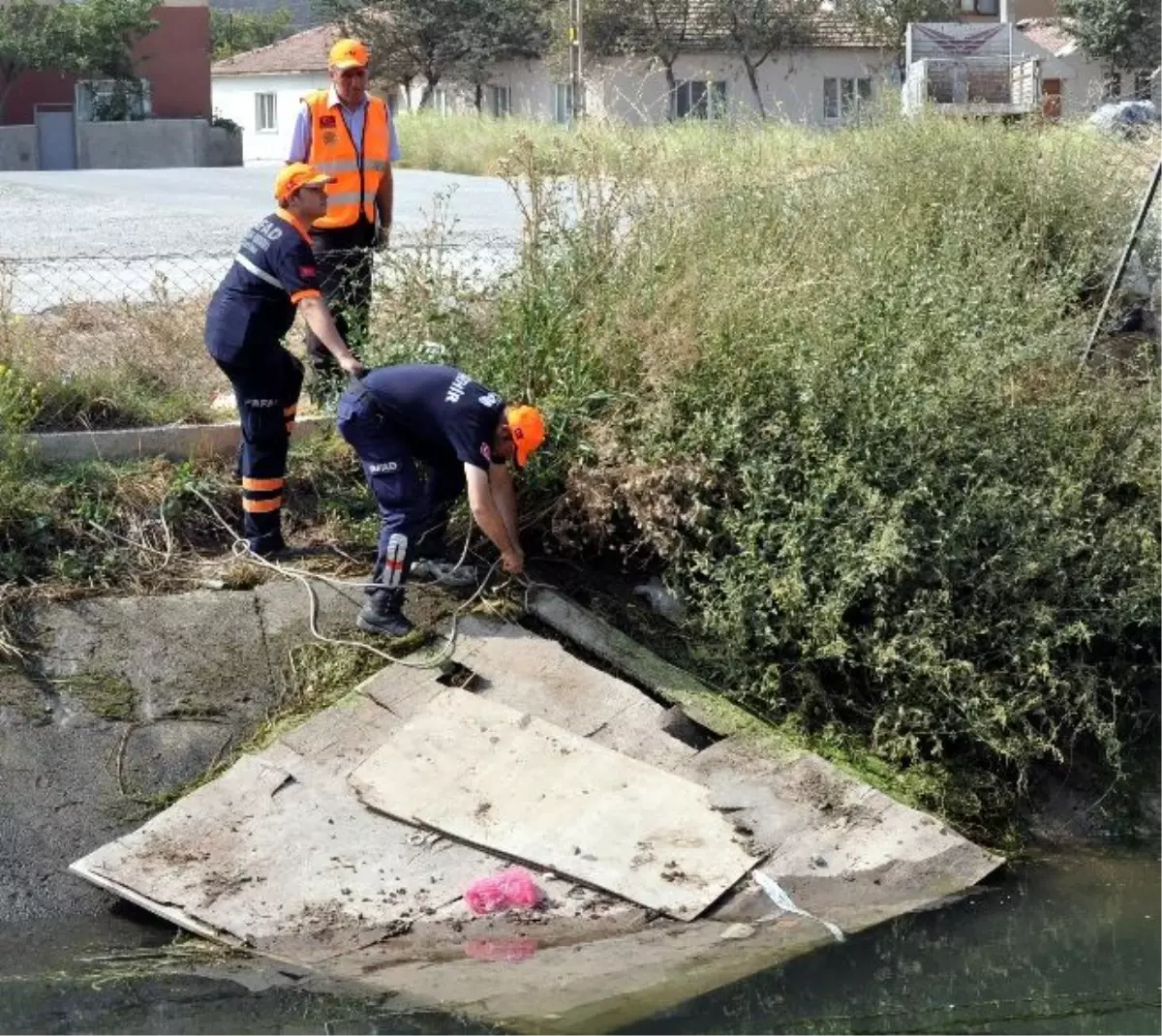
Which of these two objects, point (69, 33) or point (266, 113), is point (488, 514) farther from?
point (266, 113)

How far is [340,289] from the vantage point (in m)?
8.47

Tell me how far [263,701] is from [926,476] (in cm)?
284

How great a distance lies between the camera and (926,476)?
7879 mm

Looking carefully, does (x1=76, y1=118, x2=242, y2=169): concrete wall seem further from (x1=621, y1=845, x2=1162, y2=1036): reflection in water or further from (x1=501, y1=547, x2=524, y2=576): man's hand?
(x1=621, y1=845, x2=1162, y2=1036): reflection in water

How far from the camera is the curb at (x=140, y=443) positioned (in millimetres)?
8305

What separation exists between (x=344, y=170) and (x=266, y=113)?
51.5 metres

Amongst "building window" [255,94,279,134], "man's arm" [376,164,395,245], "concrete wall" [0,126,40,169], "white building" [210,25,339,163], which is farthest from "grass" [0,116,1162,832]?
"building window" [255,94,279,134]

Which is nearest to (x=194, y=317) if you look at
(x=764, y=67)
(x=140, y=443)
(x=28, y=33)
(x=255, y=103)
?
(x=140, y=443)

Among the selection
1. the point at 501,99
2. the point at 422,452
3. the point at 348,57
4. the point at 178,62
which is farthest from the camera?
the point at 501,99

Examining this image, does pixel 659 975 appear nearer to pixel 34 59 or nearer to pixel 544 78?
pixel 34 59

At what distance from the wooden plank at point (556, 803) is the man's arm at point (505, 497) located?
0.72 metres

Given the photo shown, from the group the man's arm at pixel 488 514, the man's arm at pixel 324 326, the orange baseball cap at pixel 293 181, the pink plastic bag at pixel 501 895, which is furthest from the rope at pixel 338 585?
the orange baseball cap at pixel 293 181

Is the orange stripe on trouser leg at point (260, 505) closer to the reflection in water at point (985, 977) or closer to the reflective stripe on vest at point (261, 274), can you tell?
the reflective stripe on vest at point (261, 274)

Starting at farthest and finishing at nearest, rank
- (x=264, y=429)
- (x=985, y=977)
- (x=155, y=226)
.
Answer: (x=155, y=226) → (x=264, y=429) → (x=985, y=977)
